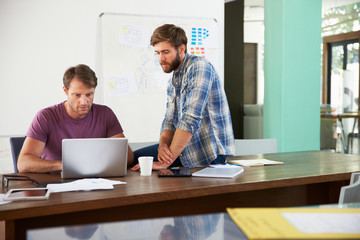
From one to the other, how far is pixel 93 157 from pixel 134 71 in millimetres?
2680

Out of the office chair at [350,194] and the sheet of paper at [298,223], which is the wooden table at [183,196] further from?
the sheet of paper at [298,223]

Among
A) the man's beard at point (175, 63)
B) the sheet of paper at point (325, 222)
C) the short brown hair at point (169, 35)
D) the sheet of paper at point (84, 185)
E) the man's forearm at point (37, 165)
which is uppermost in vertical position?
the short brown hair at point (169, 35)

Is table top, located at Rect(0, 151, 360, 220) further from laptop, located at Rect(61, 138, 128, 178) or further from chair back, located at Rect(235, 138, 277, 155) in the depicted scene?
chair back, located at Rect(235, 138, 277, 155)

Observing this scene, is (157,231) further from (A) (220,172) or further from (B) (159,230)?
(A) (220,172)

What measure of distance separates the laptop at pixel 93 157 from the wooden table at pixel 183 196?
0.09 meters

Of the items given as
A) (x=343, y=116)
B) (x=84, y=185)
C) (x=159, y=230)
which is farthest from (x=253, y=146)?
(x=343, y=116)

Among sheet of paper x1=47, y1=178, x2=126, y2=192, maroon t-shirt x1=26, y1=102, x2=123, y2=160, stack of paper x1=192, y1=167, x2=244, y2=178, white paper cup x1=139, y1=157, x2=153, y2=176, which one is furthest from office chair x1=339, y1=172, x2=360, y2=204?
maroon t-shirt x1=26, y1=102, x2=123, y2=160

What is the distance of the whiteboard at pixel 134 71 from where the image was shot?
444 cm

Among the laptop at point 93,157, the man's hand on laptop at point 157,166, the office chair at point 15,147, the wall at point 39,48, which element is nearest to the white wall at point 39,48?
the wall at point 39,48

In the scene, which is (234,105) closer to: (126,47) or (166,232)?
(126,47)

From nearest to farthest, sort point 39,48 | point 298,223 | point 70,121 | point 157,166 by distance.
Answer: point 298,223
point 157,166
point 70,121
point 39,48

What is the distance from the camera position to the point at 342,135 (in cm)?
726

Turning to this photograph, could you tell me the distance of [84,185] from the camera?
1.77 metres

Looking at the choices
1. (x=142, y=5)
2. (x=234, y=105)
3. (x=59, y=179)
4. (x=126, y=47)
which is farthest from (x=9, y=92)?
(x=234, y=105)
